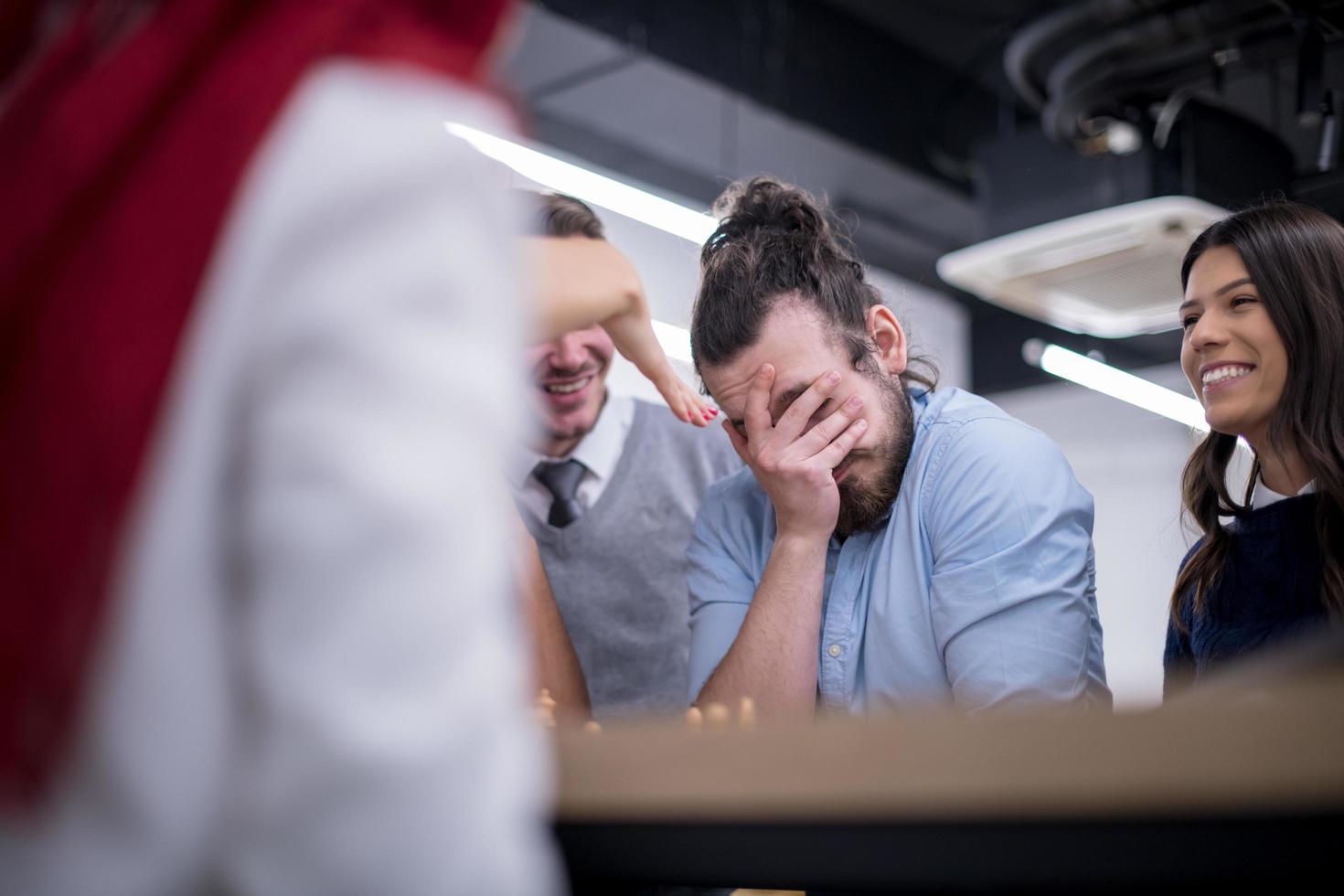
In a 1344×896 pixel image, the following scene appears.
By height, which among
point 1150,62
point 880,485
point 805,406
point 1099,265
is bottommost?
point 880,485

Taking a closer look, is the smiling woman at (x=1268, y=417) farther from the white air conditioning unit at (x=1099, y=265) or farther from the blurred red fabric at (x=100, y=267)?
the white air conditioning unit at (x=1099, y=265)

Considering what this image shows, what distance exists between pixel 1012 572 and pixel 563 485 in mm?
851

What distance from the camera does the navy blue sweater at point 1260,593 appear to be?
149 centimetres

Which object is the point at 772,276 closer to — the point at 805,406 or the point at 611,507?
the point at 805,406

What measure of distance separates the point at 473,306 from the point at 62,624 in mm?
186

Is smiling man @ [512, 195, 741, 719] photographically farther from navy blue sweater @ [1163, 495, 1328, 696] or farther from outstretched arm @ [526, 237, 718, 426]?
navy blue sweater @ [1163, 495, 1328, 696]

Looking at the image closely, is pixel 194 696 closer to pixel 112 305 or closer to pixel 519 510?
pixel 112 305

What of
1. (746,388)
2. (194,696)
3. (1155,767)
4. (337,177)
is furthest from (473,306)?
(746,388)

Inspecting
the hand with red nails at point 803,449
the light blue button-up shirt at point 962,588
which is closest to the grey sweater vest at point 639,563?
the light blue button-up shirt at point 962,588

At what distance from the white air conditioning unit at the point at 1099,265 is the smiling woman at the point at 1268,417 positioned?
5.54 feet

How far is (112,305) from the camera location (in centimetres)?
42

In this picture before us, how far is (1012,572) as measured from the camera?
1415 mm

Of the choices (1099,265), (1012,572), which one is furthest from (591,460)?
(1099,265)

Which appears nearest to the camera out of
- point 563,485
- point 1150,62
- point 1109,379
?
point 563,485
